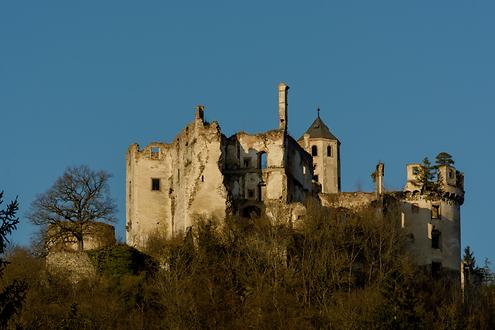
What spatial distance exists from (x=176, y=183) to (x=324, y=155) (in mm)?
17938

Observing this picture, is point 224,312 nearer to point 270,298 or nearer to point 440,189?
point 270,298

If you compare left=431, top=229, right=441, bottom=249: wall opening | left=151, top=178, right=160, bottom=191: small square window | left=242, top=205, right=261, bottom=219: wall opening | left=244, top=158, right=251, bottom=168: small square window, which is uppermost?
left=244, top=158, right=251, bottom=168: small square window

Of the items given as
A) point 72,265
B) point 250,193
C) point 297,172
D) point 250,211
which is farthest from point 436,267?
point 72,265

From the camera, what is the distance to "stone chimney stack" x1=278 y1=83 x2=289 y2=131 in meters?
67.2

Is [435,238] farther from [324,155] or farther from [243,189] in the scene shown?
[324,155]

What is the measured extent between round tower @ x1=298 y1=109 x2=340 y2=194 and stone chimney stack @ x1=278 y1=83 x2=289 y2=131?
529 inches

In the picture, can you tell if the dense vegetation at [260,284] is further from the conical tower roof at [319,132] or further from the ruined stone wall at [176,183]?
the conical tower roof at [319,132]

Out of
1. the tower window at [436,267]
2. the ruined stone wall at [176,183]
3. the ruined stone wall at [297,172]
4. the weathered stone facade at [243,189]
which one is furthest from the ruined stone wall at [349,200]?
the ruined stone wall at [176,183]

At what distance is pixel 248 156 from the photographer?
217ft

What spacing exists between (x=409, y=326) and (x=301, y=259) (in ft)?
29.0

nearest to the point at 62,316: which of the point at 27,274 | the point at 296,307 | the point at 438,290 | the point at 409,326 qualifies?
the point at 27,274

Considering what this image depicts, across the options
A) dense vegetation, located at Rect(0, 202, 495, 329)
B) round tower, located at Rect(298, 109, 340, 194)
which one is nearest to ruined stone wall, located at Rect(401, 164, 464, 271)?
dense vegetation, located at Rect(0, 202, 495, 329)

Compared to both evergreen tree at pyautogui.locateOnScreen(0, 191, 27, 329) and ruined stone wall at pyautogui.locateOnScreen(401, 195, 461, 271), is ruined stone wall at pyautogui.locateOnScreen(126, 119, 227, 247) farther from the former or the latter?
evergreen tree at pyautogui.locateOnScreen(0, 191, 27, 329)

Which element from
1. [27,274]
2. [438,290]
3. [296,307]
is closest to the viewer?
[296,307]
